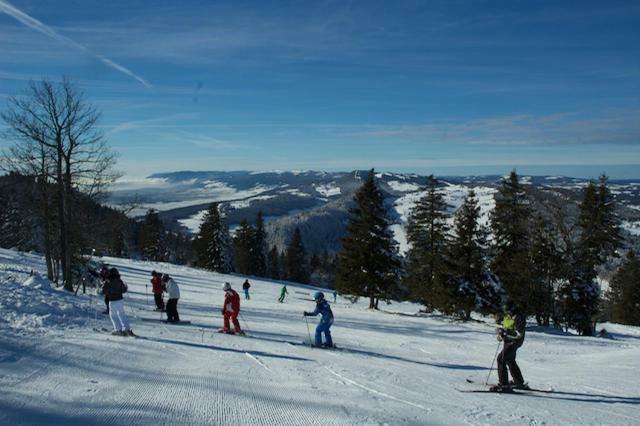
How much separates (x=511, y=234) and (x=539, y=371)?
58.7ft

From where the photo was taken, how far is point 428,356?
14.3 meters

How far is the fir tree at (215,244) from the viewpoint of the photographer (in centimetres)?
5584

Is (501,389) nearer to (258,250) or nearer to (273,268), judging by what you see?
(258,250)

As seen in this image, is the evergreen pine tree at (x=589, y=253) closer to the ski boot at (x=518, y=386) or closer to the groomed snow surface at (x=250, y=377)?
the groomed snow surface at (x=250, y=377)

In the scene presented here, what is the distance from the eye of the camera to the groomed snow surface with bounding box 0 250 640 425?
21.1ft

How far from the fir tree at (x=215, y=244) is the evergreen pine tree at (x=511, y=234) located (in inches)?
1367

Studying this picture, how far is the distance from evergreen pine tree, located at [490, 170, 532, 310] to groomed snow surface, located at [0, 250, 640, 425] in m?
12.0

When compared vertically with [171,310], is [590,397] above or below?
below

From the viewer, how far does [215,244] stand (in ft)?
184

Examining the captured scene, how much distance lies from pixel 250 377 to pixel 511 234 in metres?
24.9

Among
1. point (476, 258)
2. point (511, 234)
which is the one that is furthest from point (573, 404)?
point (511, 234)

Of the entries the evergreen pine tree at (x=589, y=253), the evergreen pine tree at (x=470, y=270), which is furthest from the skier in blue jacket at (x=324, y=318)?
the evergreen pine tree at (x=589, y=253)

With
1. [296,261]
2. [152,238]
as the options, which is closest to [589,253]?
[296,261]

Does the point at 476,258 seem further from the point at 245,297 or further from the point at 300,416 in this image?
the point at 300,416
